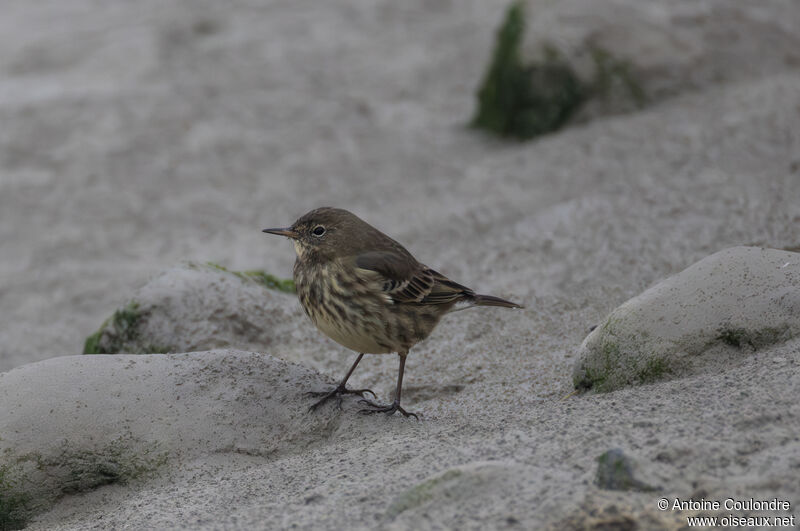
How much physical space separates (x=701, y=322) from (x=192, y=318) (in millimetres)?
3244

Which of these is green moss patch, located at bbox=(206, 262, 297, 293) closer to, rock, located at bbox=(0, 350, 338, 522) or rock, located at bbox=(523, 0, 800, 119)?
rock, located at bbox=(0, 350, 338, 522)

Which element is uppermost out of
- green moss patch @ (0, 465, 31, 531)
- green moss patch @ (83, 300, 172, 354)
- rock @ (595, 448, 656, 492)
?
rock @ (595, 448, 656, 492)

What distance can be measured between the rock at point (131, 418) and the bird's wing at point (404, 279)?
0.69 m

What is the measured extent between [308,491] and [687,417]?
160 centimetres

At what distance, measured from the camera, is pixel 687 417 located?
139 inches

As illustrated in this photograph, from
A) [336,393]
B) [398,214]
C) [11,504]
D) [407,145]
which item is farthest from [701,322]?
[407,145]

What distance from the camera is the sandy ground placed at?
347cm

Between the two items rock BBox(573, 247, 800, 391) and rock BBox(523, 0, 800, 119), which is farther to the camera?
rock BBox(523, 0, 800, 119)

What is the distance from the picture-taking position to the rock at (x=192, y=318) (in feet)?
18.7

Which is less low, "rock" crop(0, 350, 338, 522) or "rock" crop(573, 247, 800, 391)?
"rock" crop(573, 247, 800, 391)

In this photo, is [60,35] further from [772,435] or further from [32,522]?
[772,435]

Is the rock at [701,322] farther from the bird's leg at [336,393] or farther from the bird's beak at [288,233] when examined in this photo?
the bird's beak at [288,233]

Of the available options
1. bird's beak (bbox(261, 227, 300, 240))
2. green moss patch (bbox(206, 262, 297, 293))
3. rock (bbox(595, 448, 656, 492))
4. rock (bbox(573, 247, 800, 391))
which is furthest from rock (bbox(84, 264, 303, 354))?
rock (bbox(595, 448, 656, 492))

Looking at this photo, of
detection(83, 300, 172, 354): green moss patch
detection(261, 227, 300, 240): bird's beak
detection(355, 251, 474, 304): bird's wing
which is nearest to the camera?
detection(355, 251, 474, 304): bird's wing
